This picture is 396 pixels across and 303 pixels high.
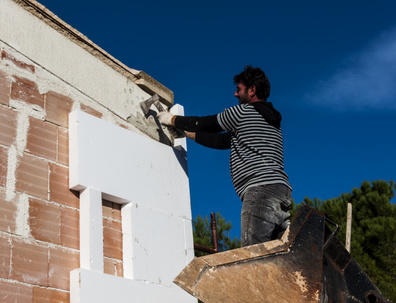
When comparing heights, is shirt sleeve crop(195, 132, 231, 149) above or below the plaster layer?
below

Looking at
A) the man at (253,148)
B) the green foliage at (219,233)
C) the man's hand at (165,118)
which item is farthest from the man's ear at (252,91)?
the green foliage at (219,233)

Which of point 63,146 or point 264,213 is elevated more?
point 63,146

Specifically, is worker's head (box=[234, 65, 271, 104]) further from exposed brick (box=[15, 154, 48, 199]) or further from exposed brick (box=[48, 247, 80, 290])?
exposed brick (box=[48, 247, 80, 290])

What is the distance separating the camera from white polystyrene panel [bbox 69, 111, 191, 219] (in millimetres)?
4465

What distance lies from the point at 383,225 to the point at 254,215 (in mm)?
12668

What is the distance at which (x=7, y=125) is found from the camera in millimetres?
4070

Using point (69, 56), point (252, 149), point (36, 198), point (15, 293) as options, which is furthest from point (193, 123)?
point (15, 293)

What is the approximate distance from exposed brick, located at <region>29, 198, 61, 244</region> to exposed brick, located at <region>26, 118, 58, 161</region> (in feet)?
1.18

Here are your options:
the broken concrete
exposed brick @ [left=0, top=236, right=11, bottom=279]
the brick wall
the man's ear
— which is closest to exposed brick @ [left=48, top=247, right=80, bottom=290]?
the brick wall

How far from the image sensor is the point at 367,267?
15383mm

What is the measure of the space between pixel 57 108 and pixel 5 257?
4.17 feet

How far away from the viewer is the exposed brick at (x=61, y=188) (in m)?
4.21

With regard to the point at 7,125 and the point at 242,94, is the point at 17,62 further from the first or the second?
Result: the point at 242,94

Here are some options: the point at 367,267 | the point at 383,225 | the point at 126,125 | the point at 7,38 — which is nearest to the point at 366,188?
the point at 383,225
